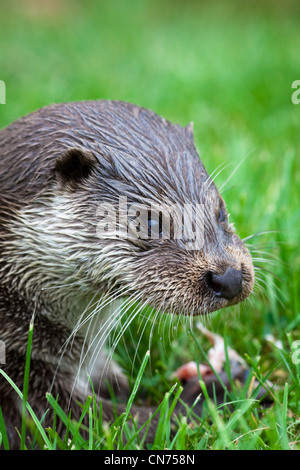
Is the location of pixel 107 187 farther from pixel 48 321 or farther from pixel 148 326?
pixel 148 326

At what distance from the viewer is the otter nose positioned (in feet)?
7.38

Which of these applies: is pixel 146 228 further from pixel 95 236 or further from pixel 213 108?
pixel 213 108

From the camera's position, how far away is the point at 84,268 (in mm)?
2357

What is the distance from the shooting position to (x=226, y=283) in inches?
88.5

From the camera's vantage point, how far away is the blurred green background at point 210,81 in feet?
12.1

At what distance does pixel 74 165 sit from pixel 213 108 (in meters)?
4.26

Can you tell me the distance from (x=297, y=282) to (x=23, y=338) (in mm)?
1528

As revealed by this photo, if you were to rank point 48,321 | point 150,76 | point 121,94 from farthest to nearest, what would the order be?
1. point 150,76
2. point 121,94
3. point 48,321

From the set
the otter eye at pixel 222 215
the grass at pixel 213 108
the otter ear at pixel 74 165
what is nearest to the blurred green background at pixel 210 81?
the grass at pixel 213 108

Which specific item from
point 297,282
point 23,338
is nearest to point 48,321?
point 23,338

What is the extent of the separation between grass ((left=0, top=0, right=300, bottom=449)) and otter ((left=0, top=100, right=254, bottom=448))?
30cm

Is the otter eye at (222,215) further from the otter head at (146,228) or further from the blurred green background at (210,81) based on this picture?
the blurred green background at (210,81)

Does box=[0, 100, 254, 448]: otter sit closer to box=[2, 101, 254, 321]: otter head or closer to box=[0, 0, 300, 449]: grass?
box=[2, 101, 254, 321]: otter head

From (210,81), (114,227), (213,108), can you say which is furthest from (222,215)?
(210,81)
